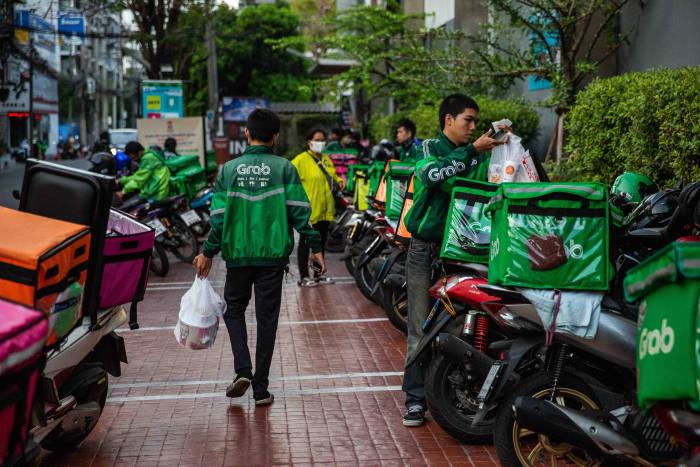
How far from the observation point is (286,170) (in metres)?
6.66

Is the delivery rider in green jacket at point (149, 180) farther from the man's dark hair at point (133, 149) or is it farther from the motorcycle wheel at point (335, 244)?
the motorcycle wheel at point (335, 244)

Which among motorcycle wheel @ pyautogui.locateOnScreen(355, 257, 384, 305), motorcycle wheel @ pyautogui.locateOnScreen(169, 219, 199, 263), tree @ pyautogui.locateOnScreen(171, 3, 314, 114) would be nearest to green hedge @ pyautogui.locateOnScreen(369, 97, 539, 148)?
motorcycle wheel @ pyautogui.locateOnScreen(355, 257, 384, 305)

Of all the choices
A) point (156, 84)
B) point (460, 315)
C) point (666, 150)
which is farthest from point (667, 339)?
point (156, 84)

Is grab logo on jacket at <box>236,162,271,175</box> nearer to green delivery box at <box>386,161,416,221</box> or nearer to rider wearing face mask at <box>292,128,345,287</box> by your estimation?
green delivery box at <box>386,161,416,221</box>

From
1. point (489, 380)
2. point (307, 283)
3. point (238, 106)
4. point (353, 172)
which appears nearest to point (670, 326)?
point (489, 380)

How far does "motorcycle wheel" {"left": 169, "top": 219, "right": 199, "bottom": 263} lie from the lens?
1422cm

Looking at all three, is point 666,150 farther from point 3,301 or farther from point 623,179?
point 3,301

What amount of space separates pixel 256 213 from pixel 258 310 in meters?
0.68

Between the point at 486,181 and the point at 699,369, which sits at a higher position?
the point at 486,181

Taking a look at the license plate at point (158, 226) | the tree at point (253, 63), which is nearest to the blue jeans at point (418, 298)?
the license plate at point (158, 226)

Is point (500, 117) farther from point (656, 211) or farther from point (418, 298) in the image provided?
point (656, 211)

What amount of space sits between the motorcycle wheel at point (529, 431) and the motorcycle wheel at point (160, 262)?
888 cm

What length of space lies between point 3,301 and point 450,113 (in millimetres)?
3207

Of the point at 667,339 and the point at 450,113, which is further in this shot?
the point at 450,113
